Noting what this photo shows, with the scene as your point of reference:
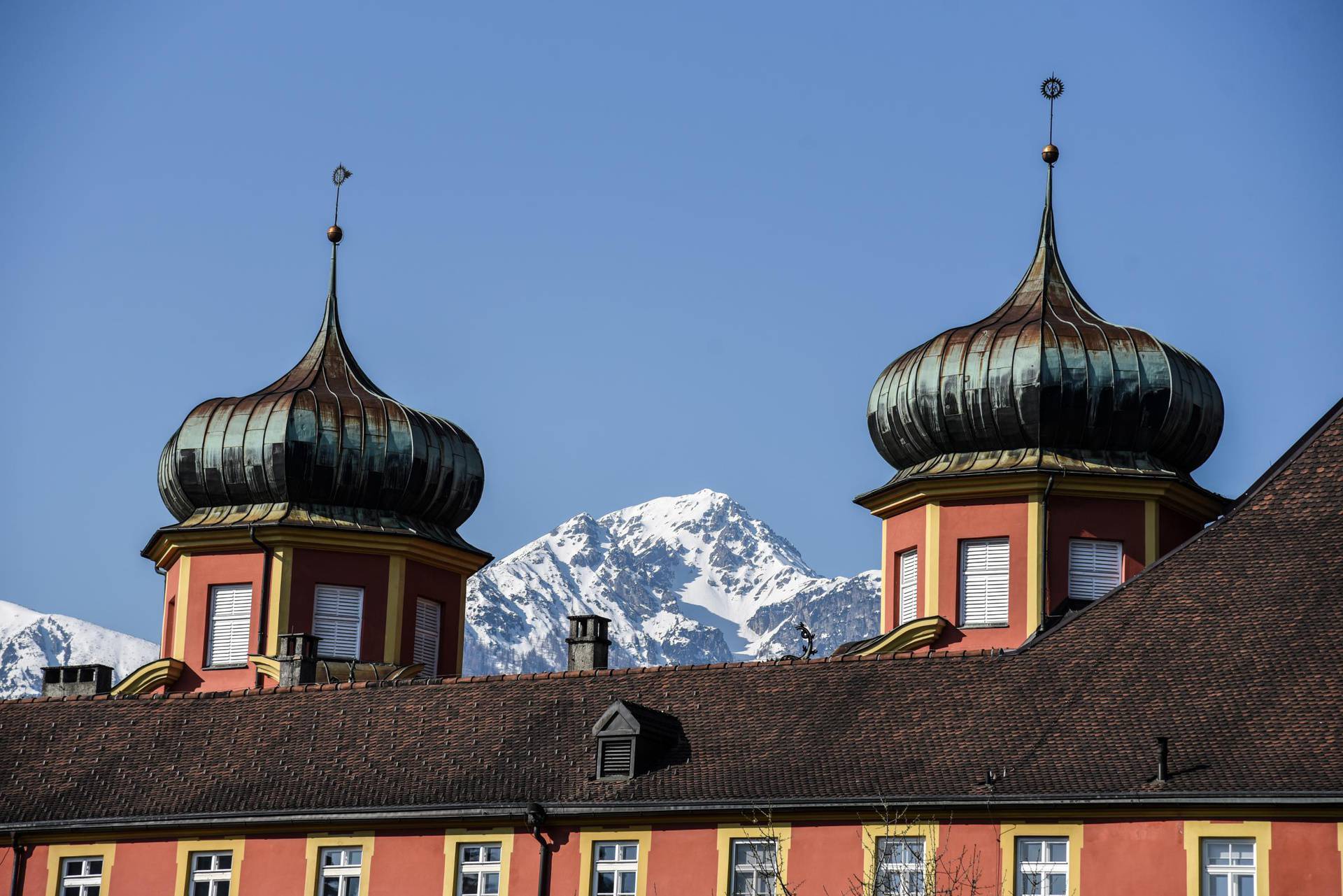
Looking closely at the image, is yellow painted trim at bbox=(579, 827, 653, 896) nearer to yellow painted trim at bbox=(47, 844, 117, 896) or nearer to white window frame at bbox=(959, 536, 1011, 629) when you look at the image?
yellow painted trim at bbox=(47, 844, 117, 896)

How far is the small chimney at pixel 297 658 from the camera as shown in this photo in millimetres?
51625

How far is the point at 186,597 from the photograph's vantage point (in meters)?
56.1

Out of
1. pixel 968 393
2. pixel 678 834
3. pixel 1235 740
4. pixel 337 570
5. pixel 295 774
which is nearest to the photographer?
pixel 1235 740

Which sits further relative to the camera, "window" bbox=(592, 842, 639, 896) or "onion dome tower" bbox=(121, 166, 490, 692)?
"onion dome tower" bbox=(121, 166, 490, 692)

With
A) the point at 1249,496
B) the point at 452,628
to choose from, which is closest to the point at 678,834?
the point at 1249,496

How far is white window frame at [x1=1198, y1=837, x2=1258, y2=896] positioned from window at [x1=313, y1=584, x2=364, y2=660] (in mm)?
21873

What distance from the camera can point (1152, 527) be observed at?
5112cm

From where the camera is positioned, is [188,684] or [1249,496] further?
[188,684]

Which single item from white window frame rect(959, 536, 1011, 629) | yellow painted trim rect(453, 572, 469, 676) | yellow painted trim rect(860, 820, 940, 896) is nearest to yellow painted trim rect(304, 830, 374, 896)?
yellow painted trim rect(860, 820, 940, 896)

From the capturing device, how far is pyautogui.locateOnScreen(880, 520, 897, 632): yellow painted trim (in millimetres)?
52812

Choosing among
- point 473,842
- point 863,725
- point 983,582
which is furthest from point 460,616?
point 863,725

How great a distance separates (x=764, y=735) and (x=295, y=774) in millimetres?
7164

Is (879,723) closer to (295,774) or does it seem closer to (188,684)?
(295,774)

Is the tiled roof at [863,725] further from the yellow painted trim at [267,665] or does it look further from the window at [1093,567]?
the yellow painted trim at [267,665]
